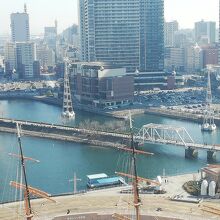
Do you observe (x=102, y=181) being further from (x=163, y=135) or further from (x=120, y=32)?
(x=120, y=32)

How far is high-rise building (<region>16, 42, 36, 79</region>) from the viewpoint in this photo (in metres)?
68.9

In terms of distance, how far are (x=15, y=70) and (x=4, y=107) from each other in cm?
2323

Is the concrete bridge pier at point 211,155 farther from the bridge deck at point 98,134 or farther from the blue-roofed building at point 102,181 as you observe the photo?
the blue-roofed building at point 102,181

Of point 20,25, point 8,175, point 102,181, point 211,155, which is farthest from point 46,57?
point 102,181

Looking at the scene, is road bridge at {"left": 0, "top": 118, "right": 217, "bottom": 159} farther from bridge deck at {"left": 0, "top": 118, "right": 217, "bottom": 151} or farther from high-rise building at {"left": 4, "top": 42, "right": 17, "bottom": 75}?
high-rise building at {"left": 4, "top": 42, "right": 17, "bottom": 75}

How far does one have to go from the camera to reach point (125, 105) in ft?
147

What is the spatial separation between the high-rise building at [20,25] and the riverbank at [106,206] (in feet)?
284

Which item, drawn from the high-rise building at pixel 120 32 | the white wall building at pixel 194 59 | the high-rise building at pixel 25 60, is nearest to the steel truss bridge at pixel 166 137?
the high-rise building at pixel 120 32

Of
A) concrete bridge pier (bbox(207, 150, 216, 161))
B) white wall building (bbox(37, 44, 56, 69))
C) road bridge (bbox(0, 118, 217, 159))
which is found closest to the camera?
concrete bridge pier (bbox(207, 150, 216, 161))

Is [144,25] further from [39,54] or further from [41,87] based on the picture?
[39,54]

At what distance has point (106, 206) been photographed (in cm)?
1756

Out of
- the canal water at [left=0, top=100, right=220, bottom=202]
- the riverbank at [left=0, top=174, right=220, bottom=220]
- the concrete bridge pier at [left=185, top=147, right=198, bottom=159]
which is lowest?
the canal water at [left=0, top=100, right=220, bottom=202]

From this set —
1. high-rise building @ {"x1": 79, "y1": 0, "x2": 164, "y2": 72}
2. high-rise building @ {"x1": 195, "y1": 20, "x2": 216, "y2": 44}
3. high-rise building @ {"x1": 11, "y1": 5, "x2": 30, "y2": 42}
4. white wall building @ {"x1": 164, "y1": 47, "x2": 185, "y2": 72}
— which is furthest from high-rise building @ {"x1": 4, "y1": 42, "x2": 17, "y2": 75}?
high-rise building @ {"x1": 195, "y1": 20, "x2": 216, "y2": 44}

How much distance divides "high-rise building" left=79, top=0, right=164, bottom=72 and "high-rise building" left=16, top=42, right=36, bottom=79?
14.9 meters
